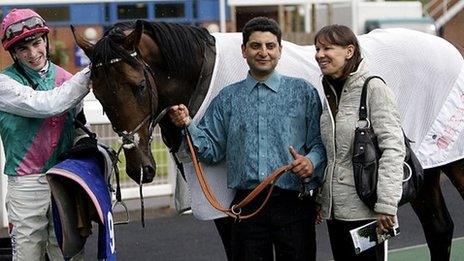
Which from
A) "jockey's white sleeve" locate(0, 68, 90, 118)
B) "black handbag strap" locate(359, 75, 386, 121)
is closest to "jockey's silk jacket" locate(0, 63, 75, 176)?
"jockey's white sleeve" locate(0, 68, 90, 118)

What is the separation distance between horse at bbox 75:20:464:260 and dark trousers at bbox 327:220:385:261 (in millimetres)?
494

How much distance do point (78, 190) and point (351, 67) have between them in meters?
1.28

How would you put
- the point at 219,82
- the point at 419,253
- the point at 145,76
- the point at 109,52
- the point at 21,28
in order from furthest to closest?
the point at 419,253, the point at 219,82, the point at 21,28, the point at 145,76, the point at 109,52

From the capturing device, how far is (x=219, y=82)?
158 inches

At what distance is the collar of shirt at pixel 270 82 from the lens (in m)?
3.71

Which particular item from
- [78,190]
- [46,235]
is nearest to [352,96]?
[78,190]

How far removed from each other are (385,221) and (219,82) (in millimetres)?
1002

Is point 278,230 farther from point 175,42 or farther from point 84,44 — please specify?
point 84,44

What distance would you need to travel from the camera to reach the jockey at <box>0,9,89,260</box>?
379 centimetres

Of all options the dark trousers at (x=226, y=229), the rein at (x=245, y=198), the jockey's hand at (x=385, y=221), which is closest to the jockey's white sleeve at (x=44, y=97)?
the rein at (x=245, y=198)

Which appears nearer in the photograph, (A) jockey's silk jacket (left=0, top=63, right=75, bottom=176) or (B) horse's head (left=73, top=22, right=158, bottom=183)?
(B) horse's head (left=73, top=22, right=158, bottom=183)

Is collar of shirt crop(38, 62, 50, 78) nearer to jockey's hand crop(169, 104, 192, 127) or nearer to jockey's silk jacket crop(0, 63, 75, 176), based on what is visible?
jockey's silk jacket crop(0, 63, 75, 176)

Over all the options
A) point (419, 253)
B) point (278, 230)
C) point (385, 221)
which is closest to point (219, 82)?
point (278, 230)

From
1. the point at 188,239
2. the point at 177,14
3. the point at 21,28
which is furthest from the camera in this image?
the point at 177,14
